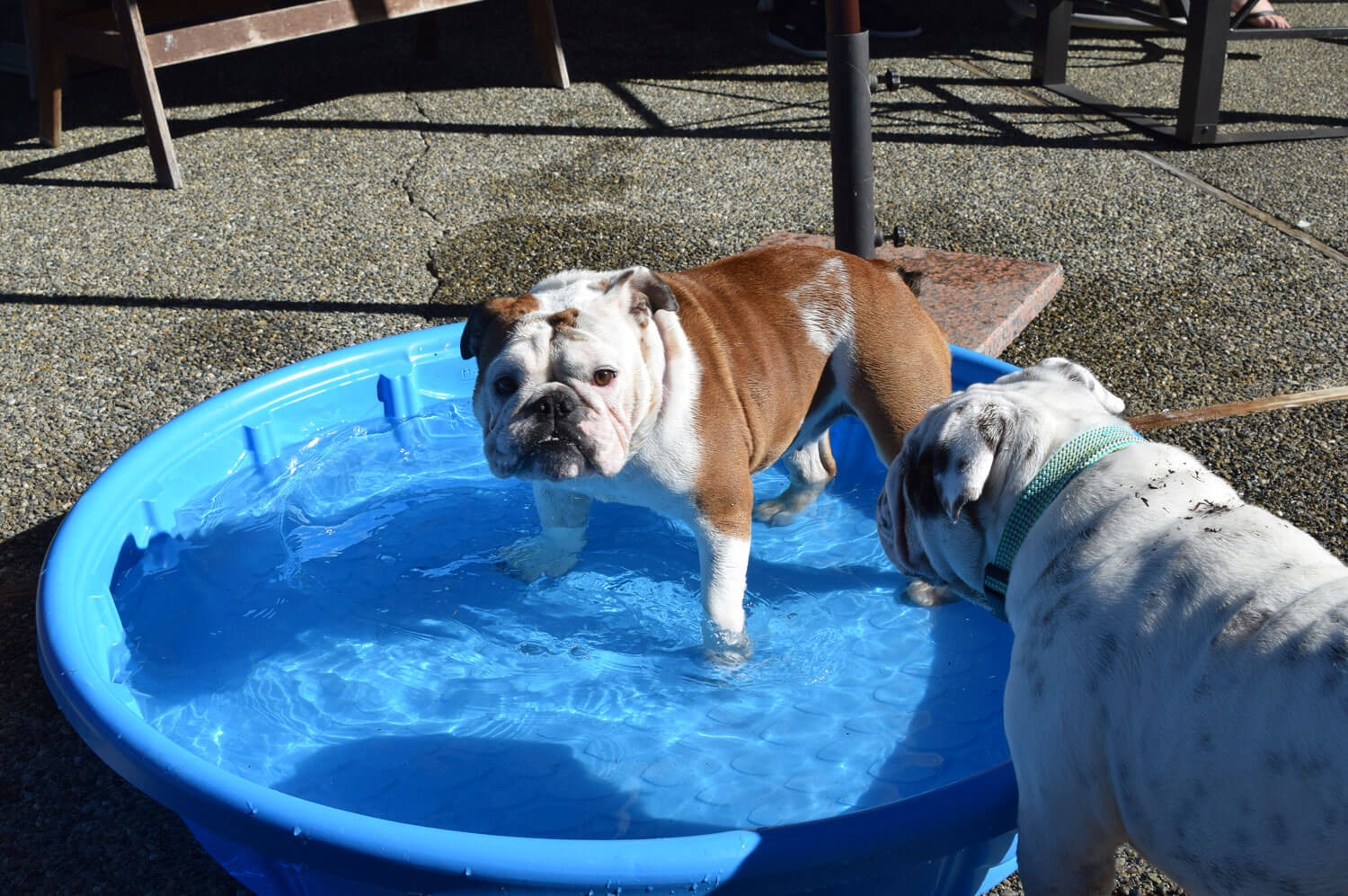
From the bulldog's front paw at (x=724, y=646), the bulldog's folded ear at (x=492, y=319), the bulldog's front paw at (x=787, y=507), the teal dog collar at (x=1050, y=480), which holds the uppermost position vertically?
the bulldog's folded ear at (x=492, y=319)

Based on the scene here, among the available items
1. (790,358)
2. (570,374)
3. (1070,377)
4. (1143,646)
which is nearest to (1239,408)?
(1070,377)

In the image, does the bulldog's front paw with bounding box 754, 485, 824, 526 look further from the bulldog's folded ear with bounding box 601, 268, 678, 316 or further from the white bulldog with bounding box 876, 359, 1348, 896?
the white bulldog with bounding box 876, 359, 1348, 896

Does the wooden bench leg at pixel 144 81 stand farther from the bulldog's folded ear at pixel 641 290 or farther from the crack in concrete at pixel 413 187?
the bulldog's folded ear at pixel 641 290

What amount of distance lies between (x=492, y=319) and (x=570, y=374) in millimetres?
318

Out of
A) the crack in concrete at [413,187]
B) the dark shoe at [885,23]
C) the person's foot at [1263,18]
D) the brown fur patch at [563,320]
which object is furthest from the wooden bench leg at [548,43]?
the brown fur patch at [563,320]

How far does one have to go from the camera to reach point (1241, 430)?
15.2 ft

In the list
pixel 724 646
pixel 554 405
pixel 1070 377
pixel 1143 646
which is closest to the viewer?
pixel 1143 646

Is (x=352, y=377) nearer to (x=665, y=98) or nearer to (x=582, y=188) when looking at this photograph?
(x=582, y=188)

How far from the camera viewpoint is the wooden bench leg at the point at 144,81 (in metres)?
7.36

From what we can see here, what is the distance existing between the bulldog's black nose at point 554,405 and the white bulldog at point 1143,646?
917mm

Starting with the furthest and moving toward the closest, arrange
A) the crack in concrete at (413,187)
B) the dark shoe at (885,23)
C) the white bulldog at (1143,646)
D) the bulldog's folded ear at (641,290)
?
the dark shoe at (885,23) < the crack in concrete at (413,187) < the bulldog's folded ear at (641,290) < the white bulldog at (1143,646)

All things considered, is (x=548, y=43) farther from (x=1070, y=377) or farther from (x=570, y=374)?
(x=1070, y=377)

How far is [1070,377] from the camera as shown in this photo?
2.67 m

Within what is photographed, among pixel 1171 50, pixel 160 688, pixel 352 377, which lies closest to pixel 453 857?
pixel 160 688
